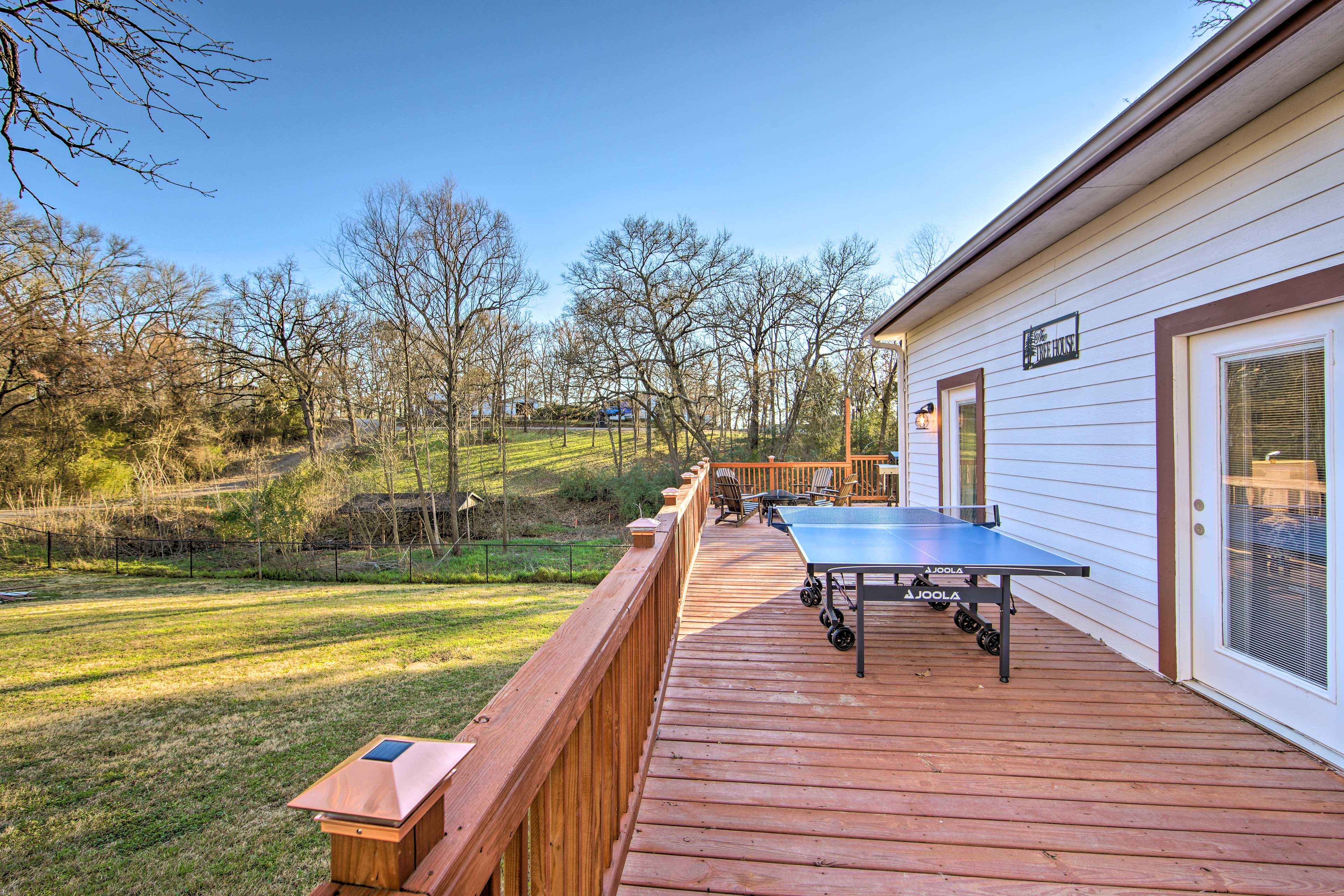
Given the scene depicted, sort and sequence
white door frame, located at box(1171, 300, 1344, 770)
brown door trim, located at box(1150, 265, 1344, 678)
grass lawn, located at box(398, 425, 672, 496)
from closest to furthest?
1. brown door trim, located at box(1150, 265, 1344, 678)
2. white door frame, located at box(1171, 300, 1344, 770)
3. grass lawn, located at box(398, 425, 672, 496)

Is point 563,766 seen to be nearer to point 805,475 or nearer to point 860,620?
point 860,620

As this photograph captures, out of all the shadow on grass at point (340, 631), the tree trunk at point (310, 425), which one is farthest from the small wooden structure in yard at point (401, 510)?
the shadow on grass at point (340, 631)

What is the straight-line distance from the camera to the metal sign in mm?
3953

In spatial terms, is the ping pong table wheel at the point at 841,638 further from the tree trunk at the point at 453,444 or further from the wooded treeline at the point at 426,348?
the tree trunk at the point at 453,444

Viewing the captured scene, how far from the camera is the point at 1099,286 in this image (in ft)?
12.1

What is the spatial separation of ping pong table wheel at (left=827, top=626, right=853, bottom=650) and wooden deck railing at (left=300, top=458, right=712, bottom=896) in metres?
1.62

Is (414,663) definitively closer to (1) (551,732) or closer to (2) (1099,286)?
(1) (551,732)

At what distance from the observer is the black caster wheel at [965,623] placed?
378cm

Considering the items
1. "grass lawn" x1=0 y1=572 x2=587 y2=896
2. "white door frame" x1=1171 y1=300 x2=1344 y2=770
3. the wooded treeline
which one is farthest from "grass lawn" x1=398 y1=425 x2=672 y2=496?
"white door frame" x1=1171 y1=300 x2=1344 y2=770

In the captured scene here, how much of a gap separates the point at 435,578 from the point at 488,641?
229 inches

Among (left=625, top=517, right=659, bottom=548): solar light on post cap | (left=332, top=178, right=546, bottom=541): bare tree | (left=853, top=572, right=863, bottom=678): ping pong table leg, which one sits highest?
(left=332, top=178, right=546, bottom=541): bare tree

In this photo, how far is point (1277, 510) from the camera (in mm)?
2557

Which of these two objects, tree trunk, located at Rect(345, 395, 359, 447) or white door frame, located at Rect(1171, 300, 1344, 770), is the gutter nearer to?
white door frame, located at Rect(1171, 300, 1344, 770)

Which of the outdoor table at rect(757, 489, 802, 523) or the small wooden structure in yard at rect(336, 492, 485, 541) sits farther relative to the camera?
the small wooden structure in yard at rect(336, 492, 485, 541)
